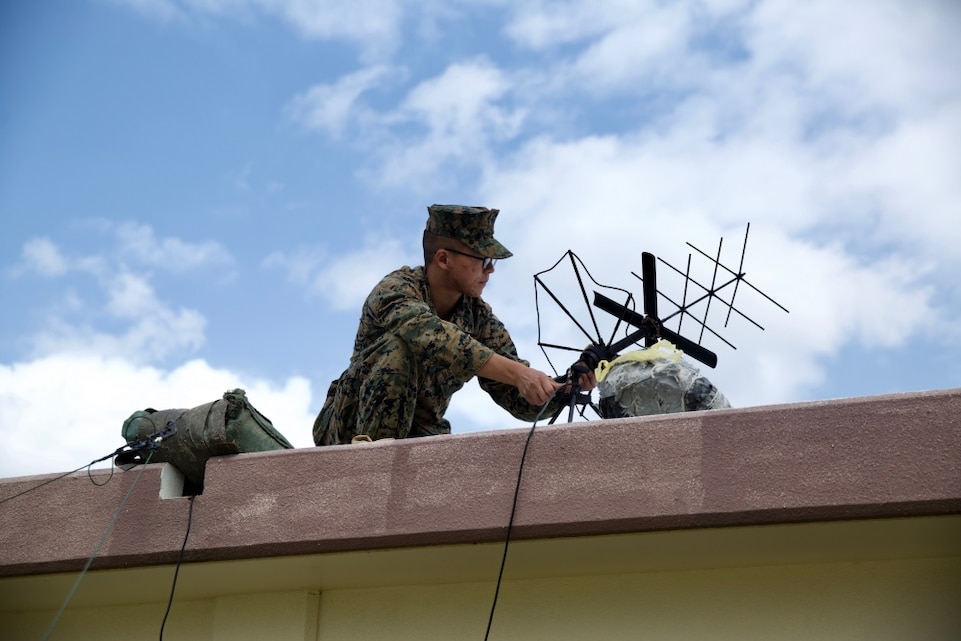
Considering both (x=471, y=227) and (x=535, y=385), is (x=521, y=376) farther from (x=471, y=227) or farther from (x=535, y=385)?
(x=471, y=227)

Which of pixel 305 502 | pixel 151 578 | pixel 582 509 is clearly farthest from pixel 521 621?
pixel 151 578

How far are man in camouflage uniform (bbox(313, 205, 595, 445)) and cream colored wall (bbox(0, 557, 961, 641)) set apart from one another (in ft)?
2.54

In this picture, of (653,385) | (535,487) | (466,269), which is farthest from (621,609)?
(466,269)

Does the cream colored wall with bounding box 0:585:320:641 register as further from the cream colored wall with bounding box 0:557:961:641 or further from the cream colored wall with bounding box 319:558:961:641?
the cream colored wall with bounding box 319:558:961:641

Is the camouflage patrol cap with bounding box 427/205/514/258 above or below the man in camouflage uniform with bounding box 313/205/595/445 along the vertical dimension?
above

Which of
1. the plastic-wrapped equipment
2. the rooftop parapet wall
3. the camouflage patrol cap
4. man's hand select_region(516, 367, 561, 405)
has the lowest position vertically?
the rooftop parapet wall

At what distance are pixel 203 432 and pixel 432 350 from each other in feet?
3.07

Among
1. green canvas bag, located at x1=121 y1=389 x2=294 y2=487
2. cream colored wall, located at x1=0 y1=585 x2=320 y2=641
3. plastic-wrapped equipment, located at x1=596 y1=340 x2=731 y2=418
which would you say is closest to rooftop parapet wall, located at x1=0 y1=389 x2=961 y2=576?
green canvas bag, located at x1=121 y1=389 x2=294 y2=487

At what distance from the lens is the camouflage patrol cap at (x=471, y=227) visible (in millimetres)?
5352

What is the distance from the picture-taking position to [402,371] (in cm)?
504

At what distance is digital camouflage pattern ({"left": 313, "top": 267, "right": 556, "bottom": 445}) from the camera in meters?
4.89

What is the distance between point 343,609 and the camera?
4535mm

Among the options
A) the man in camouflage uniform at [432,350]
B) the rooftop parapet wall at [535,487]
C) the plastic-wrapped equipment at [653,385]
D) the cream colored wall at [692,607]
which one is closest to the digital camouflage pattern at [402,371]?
the man in camouflage uniform at [432,350]

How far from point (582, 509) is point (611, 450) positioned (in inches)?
8.3
